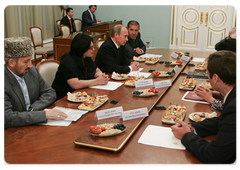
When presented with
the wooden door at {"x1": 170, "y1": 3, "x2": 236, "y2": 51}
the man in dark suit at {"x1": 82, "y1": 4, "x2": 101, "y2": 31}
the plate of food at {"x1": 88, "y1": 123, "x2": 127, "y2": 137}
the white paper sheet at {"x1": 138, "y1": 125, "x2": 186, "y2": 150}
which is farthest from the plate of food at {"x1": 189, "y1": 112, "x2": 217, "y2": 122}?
the man in dark suit at {"x1": 82, "y1": 4, "x2": 101, "y2": 31}

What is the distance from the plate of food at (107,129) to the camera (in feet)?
5.02

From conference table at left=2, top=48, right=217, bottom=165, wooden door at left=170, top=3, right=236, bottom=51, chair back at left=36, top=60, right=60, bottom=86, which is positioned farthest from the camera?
wooden door at left=170, top=3, right=236, bottom=51

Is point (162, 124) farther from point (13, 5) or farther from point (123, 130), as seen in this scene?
point (13, 5)

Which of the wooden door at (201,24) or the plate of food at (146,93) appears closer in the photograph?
the plate of food at (146,93)

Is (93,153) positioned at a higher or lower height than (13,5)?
lower

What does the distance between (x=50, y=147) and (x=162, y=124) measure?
0.73 metres

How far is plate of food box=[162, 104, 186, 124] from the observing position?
1754 mm

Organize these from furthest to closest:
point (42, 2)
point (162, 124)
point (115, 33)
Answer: point (42, 2) < point (115, 33) < point (162, 124)

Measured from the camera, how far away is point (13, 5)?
611cm

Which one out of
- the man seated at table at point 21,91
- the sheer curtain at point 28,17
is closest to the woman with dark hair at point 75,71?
the man seated at table at point 21,91

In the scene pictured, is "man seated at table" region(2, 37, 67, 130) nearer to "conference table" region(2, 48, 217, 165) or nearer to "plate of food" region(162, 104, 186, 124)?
"conference table" region(2, 48, 217, 165)

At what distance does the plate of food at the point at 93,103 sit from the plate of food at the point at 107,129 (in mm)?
371

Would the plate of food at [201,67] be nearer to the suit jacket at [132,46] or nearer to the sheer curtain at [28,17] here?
the suit jacket at [132,46]

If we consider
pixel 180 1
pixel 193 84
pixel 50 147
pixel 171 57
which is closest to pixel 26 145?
pixel 50 147
